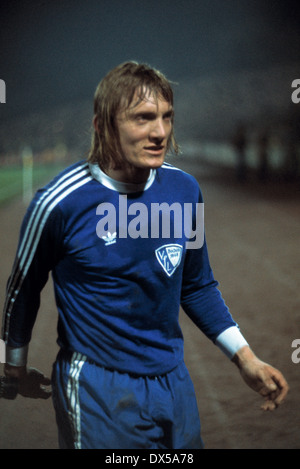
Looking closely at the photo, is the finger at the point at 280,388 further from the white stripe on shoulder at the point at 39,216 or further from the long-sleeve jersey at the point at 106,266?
the white stripe on shoulder at the point at 39,216

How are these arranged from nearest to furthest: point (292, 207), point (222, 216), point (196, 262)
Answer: point (196, 262) < point (222, 216) < point (292, 207)

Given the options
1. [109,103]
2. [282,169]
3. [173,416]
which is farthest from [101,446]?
[282,169]

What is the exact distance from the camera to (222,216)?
587 inches

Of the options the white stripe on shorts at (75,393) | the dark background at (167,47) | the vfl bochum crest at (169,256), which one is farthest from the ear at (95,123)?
the dark background at (167,47)

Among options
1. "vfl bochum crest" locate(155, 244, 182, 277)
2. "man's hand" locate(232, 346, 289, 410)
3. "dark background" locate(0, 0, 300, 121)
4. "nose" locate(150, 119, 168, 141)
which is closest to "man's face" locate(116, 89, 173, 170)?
"nose" locate(150, 119, 168, 141)

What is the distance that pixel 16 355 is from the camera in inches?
73.2

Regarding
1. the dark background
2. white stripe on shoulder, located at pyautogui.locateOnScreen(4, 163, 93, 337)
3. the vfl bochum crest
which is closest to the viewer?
white stripe on shoulder, located at pyautogui.locateOnScreen(4, 163, 93, 337)

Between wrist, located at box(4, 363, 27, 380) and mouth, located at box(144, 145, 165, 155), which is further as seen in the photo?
wrist, located at box(4, 363, 27, 380)

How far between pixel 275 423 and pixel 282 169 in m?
21.4

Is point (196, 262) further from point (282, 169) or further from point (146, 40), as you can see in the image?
point (146, 40)

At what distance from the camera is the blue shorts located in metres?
1.79

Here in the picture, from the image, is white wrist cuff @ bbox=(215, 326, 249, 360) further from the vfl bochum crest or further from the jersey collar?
the jersey collar

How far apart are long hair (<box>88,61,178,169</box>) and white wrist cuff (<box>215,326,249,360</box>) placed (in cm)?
65

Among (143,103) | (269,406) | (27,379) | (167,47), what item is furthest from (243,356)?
(167,47)
